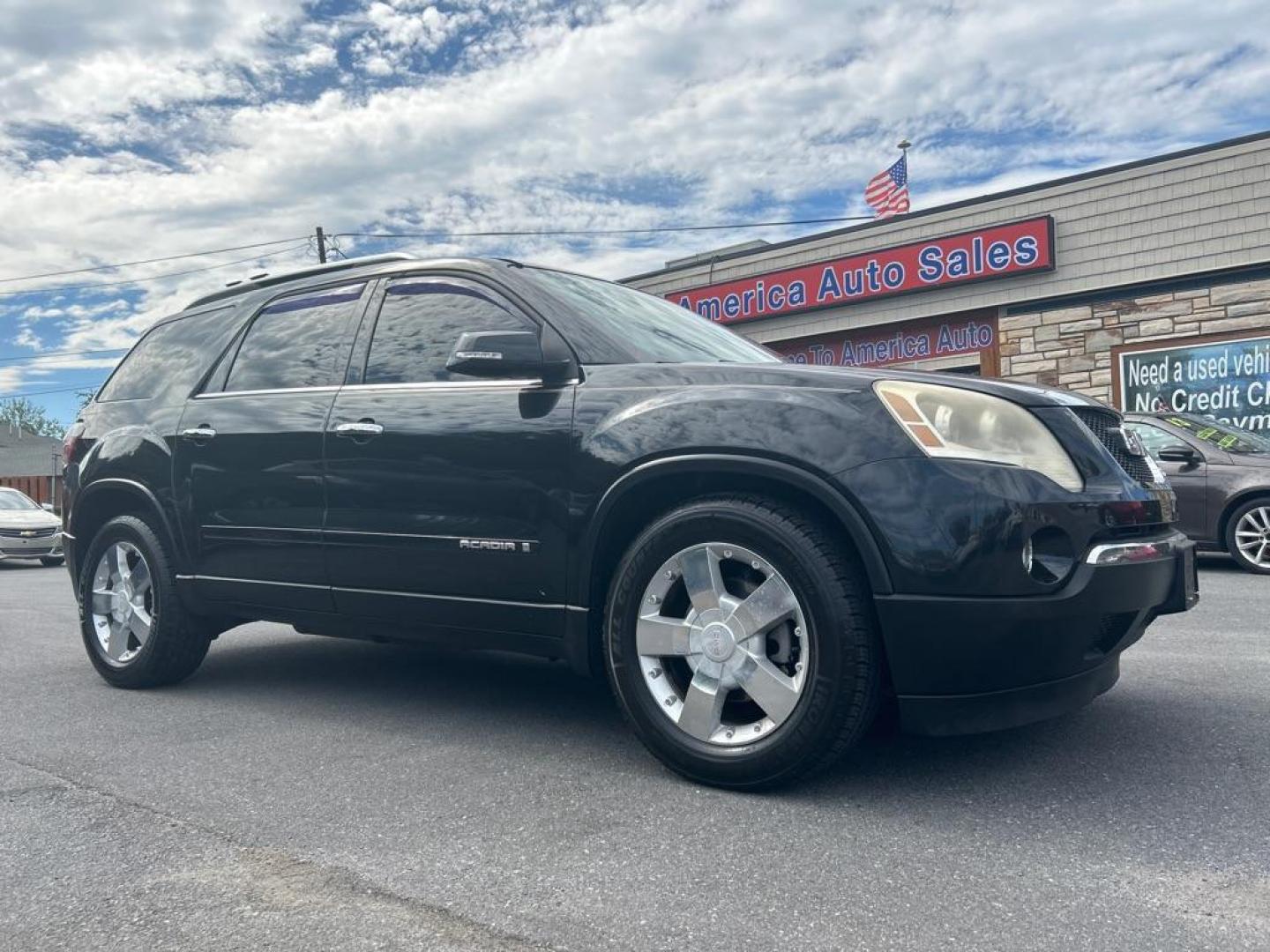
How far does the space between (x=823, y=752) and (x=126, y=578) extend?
11.4 ft

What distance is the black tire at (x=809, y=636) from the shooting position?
2.90 m

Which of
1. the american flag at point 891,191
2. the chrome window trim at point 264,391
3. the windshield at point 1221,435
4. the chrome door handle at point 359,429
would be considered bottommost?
the windshield at point 1221,435

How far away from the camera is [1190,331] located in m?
13.6

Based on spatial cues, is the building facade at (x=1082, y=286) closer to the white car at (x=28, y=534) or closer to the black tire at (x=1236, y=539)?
A: the black tire at (x=1236, y=539)

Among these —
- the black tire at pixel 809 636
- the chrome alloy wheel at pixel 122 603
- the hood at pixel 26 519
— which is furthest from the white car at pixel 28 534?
the black tire at pixel 809 636

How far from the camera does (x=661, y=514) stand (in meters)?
3.35

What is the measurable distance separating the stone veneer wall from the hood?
14.3 metres

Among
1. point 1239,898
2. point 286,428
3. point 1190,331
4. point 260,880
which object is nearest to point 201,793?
point 260,880

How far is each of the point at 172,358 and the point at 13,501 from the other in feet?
50.4

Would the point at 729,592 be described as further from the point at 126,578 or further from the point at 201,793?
the point at 126,578

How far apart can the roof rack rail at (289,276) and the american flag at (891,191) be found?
46.9 ft

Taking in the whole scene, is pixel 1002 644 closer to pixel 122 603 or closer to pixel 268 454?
pixel 268 454

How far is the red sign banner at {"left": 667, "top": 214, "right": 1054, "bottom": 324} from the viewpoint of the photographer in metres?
14.8

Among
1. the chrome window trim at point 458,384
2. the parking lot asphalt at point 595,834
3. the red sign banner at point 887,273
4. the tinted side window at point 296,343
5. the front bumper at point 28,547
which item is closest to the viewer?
the parking lot asphalt at point 595,834
